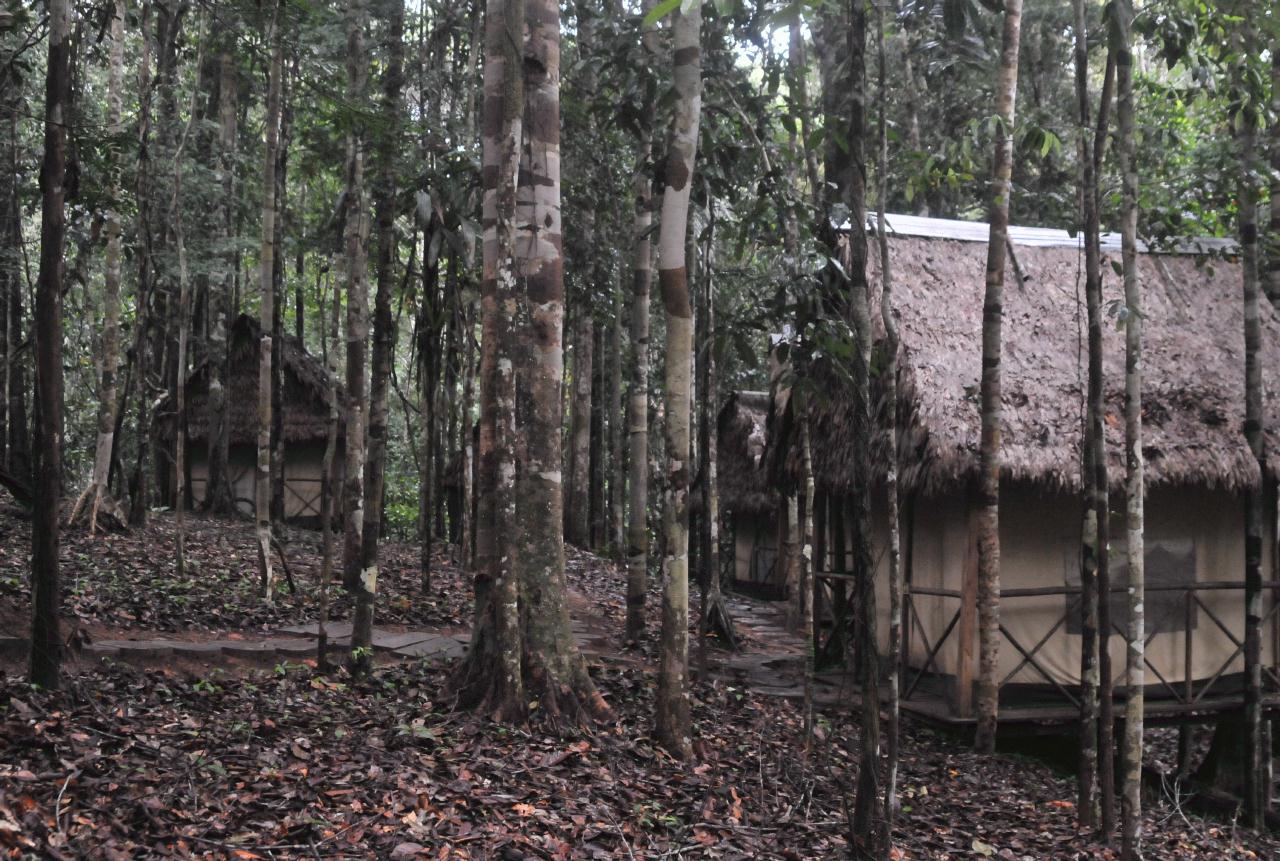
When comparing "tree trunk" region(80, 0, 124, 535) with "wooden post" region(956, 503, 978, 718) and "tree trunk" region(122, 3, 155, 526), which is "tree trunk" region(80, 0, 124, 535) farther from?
"wooden post" region(956, 503, 978, 718)

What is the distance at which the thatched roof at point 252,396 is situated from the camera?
1916cm

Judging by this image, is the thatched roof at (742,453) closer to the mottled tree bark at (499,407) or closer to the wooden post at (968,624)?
the wooden post at (968,624)

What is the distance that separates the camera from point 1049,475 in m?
8.62

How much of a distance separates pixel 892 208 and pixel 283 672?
16.0 m

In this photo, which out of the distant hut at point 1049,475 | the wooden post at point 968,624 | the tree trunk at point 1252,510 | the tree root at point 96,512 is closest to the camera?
the tree trunk at point 1252,510

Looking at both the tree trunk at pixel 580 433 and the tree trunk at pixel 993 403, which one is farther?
the tree trunk at pixel 580 433

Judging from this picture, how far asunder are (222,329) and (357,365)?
11.5 meters

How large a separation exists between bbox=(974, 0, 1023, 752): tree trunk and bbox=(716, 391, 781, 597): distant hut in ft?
31.4

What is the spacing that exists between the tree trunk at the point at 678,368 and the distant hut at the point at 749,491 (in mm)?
11641

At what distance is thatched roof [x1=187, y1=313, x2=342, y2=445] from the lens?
19156mm

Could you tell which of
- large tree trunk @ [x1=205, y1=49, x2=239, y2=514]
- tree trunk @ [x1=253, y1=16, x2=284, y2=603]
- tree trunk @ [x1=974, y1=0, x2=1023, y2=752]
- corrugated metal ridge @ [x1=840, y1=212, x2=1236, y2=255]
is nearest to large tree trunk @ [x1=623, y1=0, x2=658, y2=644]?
corrugated metal ridge @ [x1=840, y1=212, x2=1236, y2=255]

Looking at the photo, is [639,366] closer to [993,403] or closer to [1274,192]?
[993,403]

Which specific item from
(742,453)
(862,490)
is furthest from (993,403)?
(742,453)

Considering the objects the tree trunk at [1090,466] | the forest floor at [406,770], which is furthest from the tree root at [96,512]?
the tree trunk at [1090,466]
